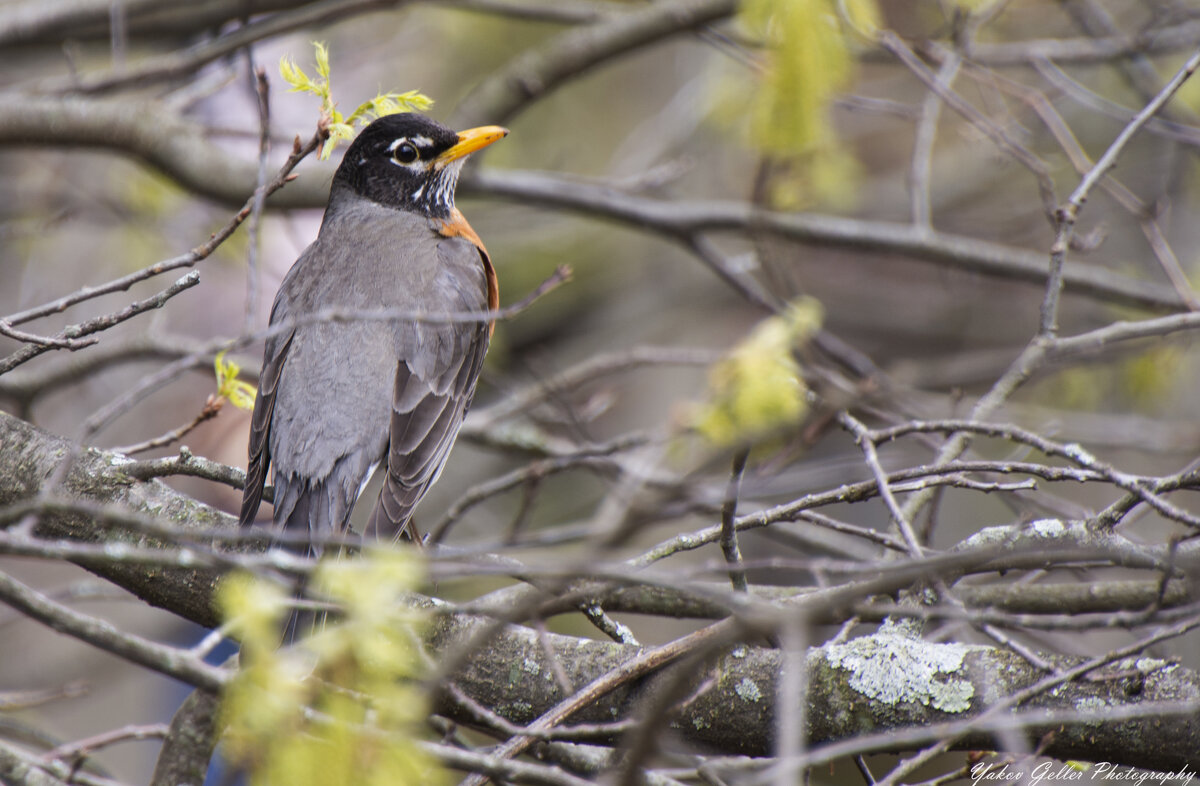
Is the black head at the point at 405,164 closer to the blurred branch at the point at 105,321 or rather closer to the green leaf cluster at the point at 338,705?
the blurred branch at the point at 105,321

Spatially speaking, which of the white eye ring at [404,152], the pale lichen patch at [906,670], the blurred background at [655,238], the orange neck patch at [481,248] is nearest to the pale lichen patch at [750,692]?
the pale lichen patch at [906,670]

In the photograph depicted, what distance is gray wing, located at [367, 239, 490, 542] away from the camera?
9.59ft

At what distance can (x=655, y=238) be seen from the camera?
7.49 meters

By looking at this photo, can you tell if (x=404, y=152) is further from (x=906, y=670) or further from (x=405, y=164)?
(x=906, y=670)

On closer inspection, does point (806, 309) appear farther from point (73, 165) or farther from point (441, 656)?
point (73, 165)

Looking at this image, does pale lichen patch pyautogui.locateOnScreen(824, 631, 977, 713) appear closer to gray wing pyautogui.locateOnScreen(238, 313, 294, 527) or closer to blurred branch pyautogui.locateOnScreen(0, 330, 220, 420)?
gray wing pyautogui.locateOnScreen(238, 313, 294, 527)

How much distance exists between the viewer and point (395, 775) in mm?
1176

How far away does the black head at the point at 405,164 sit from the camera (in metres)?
3.90

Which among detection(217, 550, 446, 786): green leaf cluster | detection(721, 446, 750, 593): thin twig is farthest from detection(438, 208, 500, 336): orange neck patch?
detection(217, 550, 446, 786): green leaf cluster

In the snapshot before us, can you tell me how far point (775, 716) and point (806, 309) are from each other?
906mm

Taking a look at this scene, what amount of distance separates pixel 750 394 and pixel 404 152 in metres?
2.85

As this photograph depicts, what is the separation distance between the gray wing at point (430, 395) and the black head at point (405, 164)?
0.48 m

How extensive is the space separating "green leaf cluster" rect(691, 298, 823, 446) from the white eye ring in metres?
2.74

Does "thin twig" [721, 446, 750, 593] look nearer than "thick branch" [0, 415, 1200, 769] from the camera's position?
Yes
